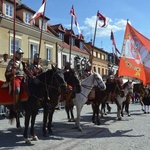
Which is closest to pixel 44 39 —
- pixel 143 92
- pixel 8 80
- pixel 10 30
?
pixel 10 30

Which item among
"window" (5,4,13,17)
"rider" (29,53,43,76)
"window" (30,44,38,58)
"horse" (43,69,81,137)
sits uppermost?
"window" (5,4,13,17)

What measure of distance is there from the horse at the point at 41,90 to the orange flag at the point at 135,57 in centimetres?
306

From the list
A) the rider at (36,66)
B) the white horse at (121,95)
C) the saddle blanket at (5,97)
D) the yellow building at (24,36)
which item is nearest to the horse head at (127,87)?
the white horse at (121,95)

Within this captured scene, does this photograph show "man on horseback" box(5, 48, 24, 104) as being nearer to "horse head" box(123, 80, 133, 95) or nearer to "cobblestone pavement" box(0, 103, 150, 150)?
"cobblestone pavement" box(0, 103, 150, 150)

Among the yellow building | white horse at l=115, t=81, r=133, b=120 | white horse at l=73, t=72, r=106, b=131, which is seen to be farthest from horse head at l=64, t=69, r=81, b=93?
the yellow building

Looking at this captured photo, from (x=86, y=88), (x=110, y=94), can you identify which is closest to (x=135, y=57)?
(x=86, y=88)

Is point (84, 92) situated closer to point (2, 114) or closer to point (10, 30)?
point (2, 114)

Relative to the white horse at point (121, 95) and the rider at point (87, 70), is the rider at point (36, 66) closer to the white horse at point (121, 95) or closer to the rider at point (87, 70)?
the rider at point (87, 70)

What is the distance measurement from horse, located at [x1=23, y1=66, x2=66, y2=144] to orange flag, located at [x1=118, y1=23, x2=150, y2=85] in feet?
10.0

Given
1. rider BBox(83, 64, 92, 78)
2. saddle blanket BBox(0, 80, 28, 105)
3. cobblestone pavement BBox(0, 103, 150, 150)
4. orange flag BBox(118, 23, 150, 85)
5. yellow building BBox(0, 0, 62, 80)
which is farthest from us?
yellow building BBox(0, 0, 62, 80)

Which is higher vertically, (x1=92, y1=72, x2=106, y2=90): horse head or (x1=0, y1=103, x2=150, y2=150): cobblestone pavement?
(x1=92, y1=72, x2=106, y2=90): horse head

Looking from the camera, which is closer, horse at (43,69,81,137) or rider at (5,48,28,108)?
rider at (5,48,28,108)

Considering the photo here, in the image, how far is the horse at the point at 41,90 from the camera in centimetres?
817

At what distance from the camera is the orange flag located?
10320 mm
